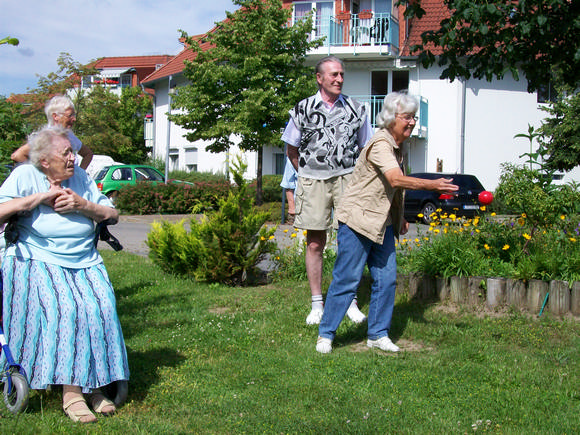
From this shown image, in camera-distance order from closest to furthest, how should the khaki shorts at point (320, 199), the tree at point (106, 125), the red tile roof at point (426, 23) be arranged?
1. the khaki shorts at point (320, 199)
2. the red tile roof at point (426, 23)
3. the tree at point (106, 125)

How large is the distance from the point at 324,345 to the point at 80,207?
6.44 feet

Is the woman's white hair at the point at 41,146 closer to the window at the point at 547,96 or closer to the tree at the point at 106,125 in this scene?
the window at the point at 547,96

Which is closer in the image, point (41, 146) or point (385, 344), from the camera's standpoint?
point (41, 146)

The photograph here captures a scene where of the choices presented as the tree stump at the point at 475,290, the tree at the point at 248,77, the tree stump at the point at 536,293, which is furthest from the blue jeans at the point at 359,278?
the tree at the point at 248,77

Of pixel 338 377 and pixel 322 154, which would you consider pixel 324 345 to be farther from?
pixel 322 154

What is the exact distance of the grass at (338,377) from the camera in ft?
11.1

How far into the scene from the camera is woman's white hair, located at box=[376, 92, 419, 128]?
14.8ft

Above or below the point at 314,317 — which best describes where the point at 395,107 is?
above

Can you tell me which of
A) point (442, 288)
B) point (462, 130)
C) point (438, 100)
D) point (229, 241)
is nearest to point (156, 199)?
point (438, 100)

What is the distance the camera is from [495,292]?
18.6ft

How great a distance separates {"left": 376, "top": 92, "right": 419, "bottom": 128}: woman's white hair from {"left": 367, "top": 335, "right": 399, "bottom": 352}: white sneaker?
1.53m

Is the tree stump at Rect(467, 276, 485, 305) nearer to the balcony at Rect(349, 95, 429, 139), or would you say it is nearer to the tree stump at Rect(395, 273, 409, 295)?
the tree stump at Rect(395, 273, 409, 295)

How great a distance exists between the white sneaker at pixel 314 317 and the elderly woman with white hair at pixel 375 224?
0.70 metres

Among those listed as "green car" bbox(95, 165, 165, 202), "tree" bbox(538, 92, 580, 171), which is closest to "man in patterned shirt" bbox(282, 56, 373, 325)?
"green car" bbox(95, 165, 165, 202)
